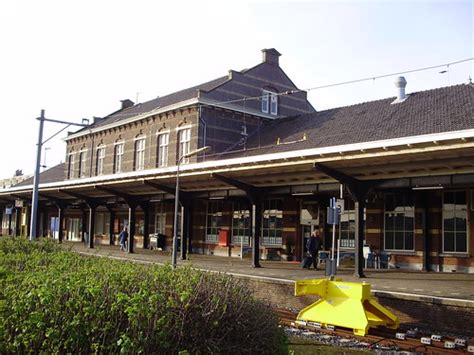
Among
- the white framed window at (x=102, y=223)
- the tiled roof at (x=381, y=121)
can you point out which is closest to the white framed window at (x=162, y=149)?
the tiled roof at (x=381, y=121)

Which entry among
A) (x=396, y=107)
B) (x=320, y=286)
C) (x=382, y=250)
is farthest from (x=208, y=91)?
(x=320, y=286)

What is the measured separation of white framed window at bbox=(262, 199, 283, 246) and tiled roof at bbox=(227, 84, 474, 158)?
101 inches

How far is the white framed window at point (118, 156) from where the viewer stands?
33344mm

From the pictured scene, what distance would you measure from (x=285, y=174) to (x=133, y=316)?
13.0m

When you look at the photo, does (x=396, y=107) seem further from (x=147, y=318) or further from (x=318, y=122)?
(x=147, y=318)

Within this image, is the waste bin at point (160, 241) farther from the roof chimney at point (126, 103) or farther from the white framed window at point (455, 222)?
the white framed window at point (455, 222)

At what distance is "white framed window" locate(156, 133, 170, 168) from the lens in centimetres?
2944

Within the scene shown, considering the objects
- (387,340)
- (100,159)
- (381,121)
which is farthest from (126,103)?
(387,340)

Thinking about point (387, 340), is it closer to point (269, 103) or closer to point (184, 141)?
point (184, 141)

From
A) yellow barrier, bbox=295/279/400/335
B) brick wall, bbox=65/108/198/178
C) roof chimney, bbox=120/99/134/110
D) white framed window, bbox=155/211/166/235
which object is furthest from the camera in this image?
roof chimney, bbox=120/99/134/110

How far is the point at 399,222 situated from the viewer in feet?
60.8

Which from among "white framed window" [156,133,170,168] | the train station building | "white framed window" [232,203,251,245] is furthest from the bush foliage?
"white framed window" [156,133,170,168]

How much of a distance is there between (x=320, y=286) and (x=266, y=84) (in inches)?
828

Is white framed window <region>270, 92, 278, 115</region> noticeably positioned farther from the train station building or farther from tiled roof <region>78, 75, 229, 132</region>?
tiled roof <region>78, 75, 229, 132</region>
